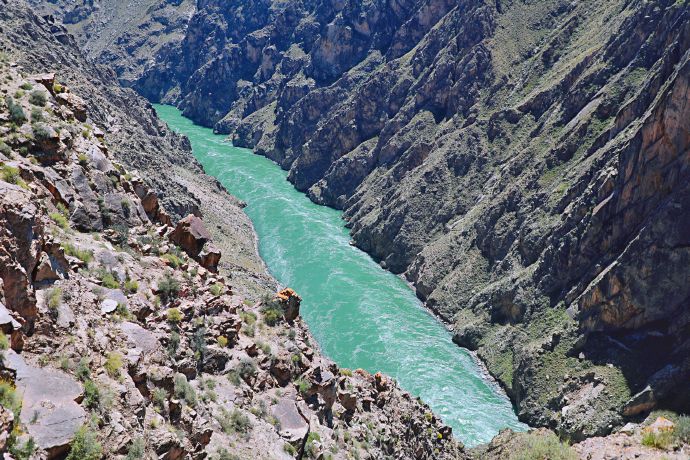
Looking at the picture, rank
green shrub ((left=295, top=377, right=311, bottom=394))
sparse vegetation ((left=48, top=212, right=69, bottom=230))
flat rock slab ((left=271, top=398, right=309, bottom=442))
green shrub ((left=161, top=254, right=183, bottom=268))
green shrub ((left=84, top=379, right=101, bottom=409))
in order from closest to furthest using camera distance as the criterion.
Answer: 1. green shrub ((left=84, top=379, right=101, bottom=409))
2. sparse vegetation ((left=48, top=212, right=69, bottom=230))
3. flat rock slab ((left=271, top=398, right=309, bottom=442))
4. green shrub ((left=161, top=254, right=183, bottom=268))
5. green shrub ((left=295, top=377, right=311, bottom=394))

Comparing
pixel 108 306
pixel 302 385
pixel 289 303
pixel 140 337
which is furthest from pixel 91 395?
pixel 289 303

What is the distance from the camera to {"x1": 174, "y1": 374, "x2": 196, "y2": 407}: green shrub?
76.1 feet

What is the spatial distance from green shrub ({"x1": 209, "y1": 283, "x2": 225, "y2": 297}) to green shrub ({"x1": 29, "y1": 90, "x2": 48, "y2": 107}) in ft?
37.7

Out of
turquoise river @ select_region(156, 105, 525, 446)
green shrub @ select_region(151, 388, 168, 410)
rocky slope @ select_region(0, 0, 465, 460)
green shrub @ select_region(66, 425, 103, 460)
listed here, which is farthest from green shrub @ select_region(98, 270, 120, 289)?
turquoise river @ select_region(156, 105, 525, 446)

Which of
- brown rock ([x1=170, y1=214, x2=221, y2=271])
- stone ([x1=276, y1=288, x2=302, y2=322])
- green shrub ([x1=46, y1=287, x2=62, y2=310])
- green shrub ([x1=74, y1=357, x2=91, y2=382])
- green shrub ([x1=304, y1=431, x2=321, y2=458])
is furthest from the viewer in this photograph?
stone ([x1=276, y1=288, x2=302, y2=322])

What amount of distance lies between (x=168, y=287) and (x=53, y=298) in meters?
7.71

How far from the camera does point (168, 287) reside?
27.0 meters

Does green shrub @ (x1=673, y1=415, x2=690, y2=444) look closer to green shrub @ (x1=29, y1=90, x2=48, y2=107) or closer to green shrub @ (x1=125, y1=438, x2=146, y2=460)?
green shrub @ (x1=125, y1=438, x2=146, y2=460)

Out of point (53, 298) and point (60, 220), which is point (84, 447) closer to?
point (53, 298)

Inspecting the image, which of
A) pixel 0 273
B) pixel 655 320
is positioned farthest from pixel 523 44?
pixel 0 273

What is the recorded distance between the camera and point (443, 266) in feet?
349

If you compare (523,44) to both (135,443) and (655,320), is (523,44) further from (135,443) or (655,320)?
(135,443)

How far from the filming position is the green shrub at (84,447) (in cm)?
1576

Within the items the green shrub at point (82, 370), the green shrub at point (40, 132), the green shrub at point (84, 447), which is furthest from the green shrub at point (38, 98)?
the green shrub at point (84, 447)
